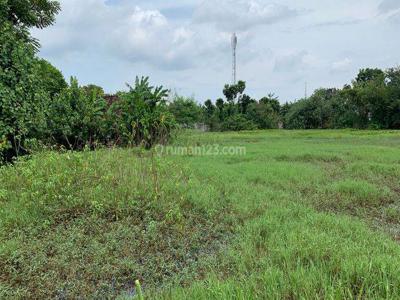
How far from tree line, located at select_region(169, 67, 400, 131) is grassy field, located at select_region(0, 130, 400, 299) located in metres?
21.8

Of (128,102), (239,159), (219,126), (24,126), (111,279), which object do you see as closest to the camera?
(111,279)

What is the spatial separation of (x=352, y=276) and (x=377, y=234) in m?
1.36

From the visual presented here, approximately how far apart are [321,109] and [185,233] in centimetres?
3116

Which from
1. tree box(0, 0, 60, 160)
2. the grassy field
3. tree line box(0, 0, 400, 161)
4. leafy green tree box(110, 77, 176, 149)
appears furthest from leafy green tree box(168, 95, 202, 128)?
the grassy field

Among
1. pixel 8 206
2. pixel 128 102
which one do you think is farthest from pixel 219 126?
pixel 8 206

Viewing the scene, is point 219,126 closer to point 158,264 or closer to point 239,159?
point 239,159

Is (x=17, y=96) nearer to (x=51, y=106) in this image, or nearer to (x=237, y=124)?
(x=51, y=106)

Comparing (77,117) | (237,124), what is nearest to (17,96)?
(77,117)

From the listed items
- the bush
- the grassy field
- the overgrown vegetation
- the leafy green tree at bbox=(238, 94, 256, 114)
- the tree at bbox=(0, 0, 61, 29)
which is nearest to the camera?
the grassy field

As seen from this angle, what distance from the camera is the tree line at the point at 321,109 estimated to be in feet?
92.2

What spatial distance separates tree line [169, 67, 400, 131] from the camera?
28109mm

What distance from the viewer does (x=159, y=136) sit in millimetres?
9148

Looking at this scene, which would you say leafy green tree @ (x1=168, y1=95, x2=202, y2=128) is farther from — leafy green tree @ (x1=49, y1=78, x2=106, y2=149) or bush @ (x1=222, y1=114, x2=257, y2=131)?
leafy green tree @ (x1=49, y1=78, x2=106, y2=149)

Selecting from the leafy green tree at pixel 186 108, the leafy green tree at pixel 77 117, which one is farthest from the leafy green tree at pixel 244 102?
the leafy green tree at pixel 77 117
